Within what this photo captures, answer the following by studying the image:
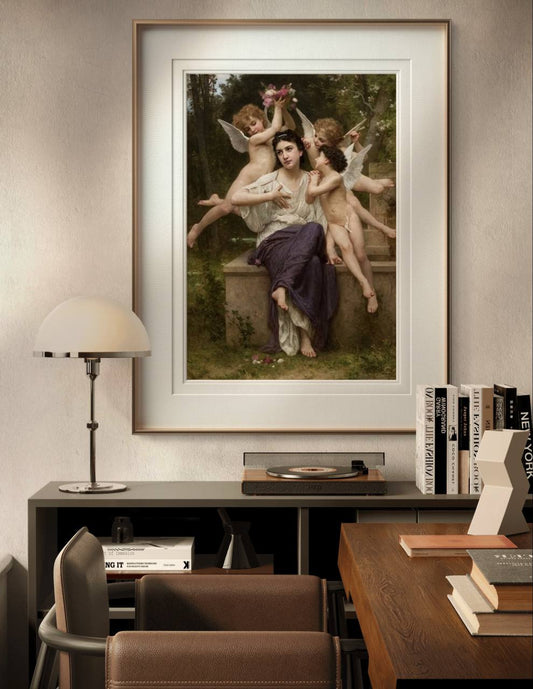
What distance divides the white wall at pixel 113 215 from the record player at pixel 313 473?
0.15m

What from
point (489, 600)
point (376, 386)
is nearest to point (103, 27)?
Result: point (376, 386)

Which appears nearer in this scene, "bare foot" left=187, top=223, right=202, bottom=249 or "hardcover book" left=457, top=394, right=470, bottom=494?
"hardcover book" left=457, top=394, right=470, bottom=494

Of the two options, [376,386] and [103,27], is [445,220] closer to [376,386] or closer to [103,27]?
[376,386]

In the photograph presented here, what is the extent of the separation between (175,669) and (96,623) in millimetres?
333

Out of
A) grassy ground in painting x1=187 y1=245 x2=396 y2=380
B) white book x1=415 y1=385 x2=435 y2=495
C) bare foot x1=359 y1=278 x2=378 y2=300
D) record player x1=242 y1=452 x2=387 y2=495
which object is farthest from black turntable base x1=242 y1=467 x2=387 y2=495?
bare foot x1=359 y1=278 x2=378 y2=300

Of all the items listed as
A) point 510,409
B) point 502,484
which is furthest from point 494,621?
point 510,409

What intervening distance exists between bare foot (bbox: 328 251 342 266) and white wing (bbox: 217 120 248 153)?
46 centimetres

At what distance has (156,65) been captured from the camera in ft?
9.77

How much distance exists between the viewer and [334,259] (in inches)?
118

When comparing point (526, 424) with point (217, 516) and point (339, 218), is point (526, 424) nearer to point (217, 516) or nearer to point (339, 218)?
point (339, 218)

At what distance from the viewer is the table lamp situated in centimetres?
265

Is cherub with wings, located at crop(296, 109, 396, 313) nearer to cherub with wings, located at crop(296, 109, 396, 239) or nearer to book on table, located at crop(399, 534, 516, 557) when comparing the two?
cherub with wings, located at crop(296, 109, 396, 239)

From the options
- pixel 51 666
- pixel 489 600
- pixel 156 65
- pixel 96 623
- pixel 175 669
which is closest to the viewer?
pixel 489 600

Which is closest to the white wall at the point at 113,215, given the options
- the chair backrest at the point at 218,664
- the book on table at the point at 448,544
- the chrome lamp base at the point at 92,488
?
the chrome lamp base at the point at 92,488
